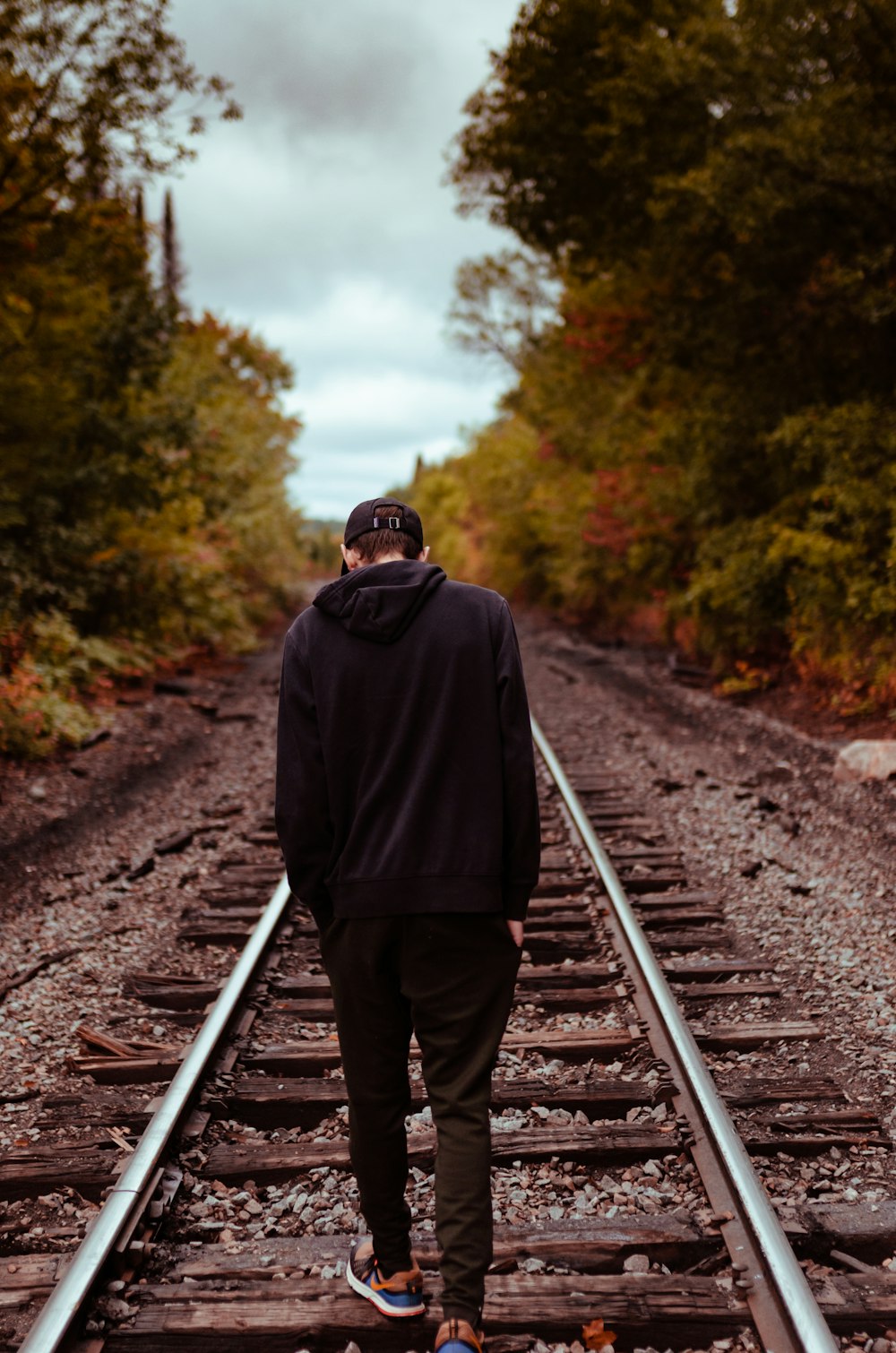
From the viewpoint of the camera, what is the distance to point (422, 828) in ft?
7.45

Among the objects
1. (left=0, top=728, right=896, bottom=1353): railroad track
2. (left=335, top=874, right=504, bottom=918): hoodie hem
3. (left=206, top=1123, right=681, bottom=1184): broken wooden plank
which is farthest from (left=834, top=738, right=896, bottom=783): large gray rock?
(left=335, top=874, right=504, bottom=918): hoodie hem

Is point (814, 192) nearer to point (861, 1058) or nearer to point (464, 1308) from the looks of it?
point (861, 1058)

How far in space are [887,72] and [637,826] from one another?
8160 millimetres

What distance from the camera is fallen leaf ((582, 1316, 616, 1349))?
2350 millimetres

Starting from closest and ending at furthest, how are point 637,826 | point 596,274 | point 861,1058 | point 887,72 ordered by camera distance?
point 861,1058 → point 637,826 → point 887,72 → point 596,274

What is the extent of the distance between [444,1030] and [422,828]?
50 centimetres

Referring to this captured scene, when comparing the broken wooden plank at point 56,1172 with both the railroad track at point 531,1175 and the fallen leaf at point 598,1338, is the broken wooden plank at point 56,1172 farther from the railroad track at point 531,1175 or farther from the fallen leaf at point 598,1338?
the fallen leaf at point 598,1338

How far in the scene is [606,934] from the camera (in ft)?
16.0

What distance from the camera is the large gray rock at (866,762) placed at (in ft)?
25.8

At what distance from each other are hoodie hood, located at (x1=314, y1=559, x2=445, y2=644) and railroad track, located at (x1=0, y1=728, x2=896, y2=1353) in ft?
5.79

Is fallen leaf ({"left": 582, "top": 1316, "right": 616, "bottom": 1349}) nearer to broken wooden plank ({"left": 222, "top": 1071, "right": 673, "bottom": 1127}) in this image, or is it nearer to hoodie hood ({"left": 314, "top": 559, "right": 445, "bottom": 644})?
broken wooden plank ({"left": 222, "top": 1071, "right": 673, "bottom": 1127})

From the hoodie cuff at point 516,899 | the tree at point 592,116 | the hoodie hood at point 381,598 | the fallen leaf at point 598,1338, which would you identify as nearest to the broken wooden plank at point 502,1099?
the fallen leaf at point 598,1338

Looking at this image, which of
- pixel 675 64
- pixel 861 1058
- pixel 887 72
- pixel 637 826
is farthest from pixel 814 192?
pixel 861 1058

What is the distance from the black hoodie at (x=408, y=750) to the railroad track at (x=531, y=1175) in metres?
1.08
